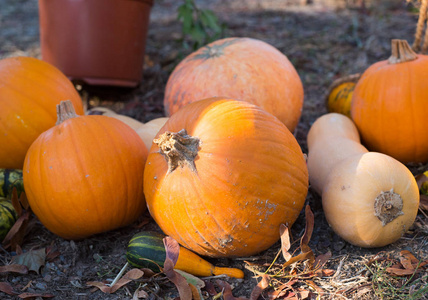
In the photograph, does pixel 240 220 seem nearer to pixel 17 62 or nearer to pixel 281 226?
pixel 281 226

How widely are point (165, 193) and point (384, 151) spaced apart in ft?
5.39

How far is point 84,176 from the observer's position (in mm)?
2242

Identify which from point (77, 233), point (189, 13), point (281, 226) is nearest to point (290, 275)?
point (281, 226)

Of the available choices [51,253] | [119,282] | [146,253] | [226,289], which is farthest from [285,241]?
[51,253]

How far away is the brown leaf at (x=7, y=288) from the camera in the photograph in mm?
2012

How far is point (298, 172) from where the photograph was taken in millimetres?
2115

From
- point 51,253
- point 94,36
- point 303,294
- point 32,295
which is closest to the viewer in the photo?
point 303,294

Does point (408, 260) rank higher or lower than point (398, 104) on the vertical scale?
lower

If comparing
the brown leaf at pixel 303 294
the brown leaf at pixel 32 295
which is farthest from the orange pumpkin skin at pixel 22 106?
the brown leaf at pixel 303 294

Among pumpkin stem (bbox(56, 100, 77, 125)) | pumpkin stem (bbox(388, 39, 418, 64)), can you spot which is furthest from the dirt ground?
pumpkin stem (bbox(56, 100, 77, 125))

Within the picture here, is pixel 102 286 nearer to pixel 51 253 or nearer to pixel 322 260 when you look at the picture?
pixel 51 253

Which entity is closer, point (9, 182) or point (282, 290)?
point (282, 290)

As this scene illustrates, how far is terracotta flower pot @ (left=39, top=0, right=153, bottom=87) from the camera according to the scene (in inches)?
153

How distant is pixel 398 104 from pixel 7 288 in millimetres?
2440
